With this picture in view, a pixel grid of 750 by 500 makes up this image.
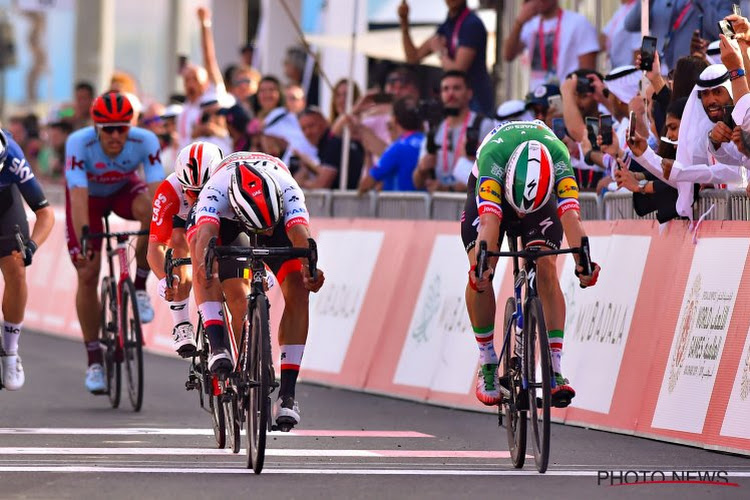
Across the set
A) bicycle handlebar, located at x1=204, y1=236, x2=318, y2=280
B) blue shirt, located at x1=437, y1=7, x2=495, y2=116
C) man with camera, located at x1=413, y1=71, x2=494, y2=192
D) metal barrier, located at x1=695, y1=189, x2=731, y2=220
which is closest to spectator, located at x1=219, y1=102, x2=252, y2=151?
blue shirt, located at x1=437, y1=7, x2=495, y2=116

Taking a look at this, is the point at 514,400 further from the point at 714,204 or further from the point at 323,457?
the point at 714,204

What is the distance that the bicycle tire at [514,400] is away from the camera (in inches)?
412

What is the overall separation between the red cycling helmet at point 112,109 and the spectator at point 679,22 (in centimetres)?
411

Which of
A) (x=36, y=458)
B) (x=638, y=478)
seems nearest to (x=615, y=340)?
(x=638, y=478)

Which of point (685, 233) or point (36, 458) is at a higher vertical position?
point (685, 233)

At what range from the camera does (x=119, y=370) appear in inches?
581

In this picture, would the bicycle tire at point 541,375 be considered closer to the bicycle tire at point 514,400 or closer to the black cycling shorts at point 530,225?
the bicycle tire at point 514,400

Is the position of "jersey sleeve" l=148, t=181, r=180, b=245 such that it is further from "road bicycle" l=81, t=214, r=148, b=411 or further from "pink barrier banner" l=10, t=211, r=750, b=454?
"pink barrier banner" l=10, t=211, r=750, b=454

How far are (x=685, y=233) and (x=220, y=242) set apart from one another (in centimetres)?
306

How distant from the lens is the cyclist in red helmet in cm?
1497

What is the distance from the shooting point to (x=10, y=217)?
545 inches

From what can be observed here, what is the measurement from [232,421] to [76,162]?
178 inches

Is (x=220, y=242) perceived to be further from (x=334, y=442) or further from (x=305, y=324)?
(x=334, y=442)

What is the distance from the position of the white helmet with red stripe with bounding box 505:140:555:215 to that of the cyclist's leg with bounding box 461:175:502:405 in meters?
0.50
